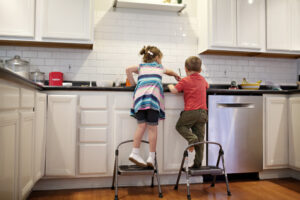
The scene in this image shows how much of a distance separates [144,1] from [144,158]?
194 centimetres

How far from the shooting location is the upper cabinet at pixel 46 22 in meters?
2.76

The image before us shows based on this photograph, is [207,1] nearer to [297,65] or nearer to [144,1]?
[144,1]

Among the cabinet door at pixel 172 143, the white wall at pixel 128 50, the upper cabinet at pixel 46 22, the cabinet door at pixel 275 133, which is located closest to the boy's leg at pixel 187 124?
the cabinet door at pixel 172 143

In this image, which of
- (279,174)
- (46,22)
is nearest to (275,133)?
(279,174)

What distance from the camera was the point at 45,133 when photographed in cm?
232

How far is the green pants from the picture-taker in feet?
7.75

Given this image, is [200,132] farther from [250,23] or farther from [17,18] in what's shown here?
[17,18]

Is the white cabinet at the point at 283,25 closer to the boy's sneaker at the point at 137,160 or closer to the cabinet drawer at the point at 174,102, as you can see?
the cabinet drawer at the point at 174,102

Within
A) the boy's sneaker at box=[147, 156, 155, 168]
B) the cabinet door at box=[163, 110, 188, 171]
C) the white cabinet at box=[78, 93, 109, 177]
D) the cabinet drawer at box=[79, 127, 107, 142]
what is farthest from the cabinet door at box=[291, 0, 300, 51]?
the cabinet drawer at box=[79, 127, 107, 142]

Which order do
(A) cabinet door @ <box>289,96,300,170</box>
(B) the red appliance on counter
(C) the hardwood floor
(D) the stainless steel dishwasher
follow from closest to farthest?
1. (C) the hardwood floor
2. (D) the stainless steel dishwasher
3. (A) cabinet door @ <box>289,96,300,170</box>
4. (B) the red appliance on counter

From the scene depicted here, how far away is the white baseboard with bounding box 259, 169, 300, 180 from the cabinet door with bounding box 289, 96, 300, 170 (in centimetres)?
16

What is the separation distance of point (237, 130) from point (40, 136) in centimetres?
186

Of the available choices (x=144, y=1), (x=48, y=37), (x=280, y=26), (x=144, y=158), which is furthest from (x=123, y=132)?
(x=280, y=26)

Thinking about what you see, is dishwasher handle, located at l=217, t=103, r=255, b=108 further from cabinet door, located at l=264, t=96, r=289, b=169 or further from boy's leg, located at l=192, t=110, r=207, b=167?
boy's leg, located at l=192, t=110, r=207, b=167
